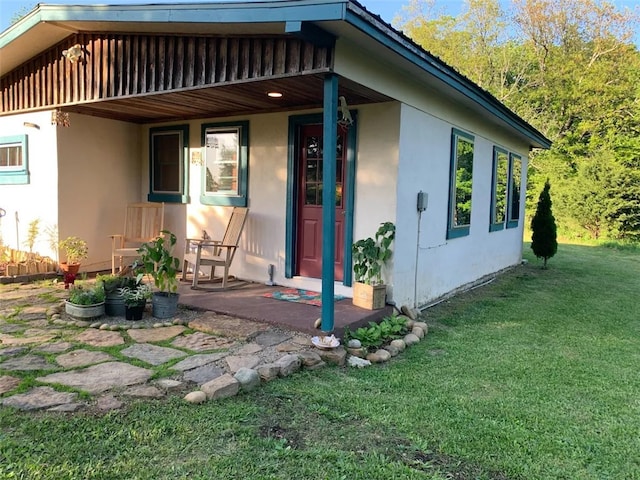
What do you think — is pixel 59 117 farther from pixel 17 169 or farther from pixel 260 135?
pixel 260 135

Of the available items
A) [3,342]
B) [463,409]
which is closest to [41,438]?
[3,342]

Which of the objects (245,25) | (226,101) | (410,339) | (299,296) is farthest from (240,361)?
(226,101)

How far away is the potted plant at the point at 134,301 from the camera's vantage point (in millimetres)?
4340

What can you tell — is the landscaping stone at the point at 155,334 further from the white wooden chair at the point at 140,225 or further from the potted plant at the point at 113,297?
the white wooden chair at the point at 140,225

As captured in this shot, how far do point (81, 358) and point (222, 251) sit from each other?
9.89 feet

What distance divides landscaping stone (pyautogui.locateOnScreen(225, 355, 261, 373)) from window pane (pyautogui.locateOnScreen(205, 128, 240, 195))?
311 centimetres

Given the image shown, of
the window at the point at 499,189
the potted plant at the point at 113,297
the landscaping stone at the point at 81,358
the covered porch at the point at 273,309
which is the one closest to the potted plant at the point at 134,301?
the potted plant at the point at 113,297

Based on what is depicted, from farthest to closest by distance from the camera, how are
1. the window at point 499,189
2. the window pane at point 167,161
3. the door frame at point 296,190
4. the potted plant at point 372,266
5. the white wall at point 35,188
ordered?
the window at point 499,189, the window pane at point 167,161, the white wall at point 35,188, the door frame at point 296,190, the potted plant at point 372,266

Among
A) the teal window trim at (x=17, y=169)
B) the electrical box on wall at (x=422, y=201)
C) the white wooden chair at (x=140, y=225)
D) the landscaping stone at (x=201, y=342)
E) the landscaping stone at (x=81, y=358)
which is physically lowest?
the landscaping stone at (x=201, y=342)

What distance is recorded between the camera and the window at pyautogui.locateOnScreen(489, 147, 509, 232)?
811 cm

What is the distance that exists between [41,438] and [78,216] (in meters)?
4.77

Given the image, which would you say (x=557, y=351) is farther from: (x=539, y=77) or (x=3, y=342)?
(x=539, y=77)

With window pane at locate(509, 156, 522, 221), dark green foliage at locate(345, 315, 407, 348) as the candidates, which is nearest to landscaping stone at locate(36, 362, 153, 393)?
dark green foliage at locate(345, 315, 407, 348)

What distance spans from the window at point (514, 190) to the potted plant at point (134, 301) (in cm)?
717
